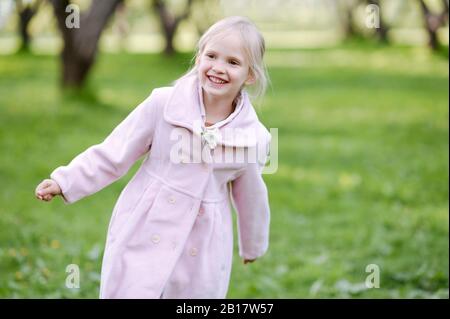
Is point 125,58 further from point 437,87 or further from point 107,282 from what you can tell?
point 107,282

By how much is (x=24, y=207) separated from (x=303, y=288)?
8.86ft

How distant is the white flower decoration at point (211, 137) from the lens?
118 inches

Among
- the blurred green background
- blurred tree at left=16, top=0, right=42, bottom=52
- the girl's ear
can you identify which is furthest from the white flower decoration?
blurred tree at left=16, top=0, right=42, bottom=52

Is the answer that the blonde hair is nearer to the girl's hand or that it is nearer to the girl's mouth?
the girl's mouth

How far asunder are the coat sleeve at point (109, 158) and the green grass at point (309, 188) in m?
1.32

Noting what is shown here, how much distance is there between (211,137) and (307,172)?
211 inches

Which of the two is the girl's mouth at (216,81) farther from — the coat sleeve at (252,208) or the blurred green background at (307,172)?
the blurred green background at (307,172)

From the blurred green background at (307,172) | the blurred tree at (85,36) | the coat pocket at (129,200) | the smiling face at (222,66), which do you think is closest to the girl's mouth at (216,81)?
the smiling face at (222,66)

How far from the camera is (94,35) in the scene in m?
11.3

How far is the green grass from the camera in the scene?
5004mm

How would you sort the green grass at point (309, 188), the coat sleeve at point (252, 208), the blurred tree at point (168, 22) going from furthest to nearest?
the blurred tree at point (168, 22), the green grass at point (309, 188), the coat sleeve at point (252, 208)

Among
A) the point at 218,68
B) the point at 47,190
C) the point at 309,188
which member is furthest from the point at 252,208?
the point at 309,188
